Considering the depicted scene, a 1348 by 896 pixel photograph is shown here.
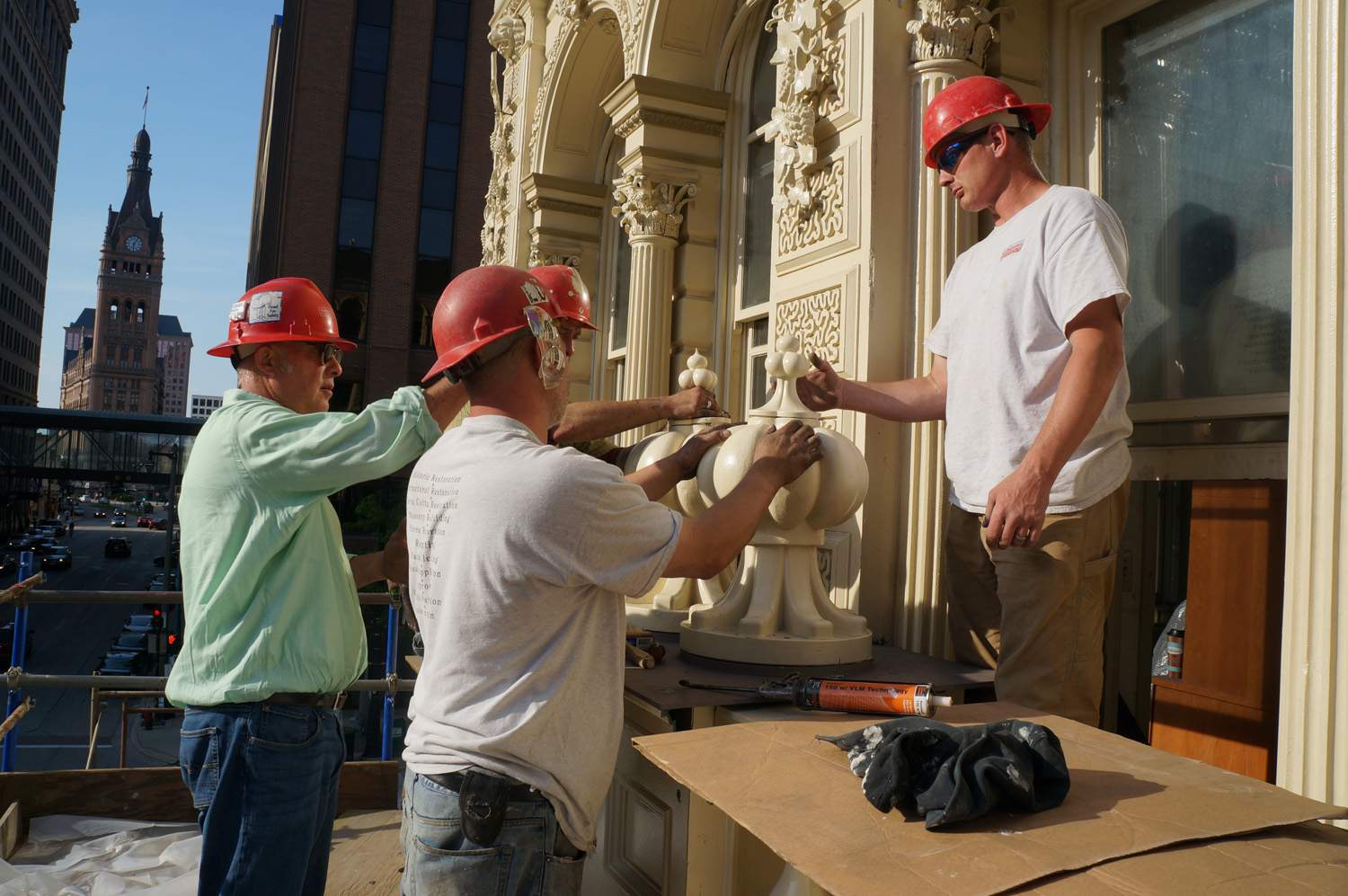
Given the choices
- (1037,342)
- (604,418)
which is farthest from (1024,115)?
(604,418)

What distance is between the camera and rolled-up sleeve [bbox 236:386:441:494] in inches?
94.7

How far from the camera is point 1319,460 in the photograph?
2.21 metres

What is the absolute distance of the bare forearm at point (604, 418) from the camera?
3332 mm

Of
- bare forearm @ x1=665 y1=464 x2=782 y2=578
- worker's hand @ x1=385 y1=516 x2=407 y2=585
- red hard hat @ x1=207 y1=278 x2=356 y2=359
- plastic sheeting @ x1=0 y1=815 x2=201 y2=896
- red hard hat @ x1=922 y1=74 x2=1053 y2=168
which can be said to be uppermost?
red hard hat @ x1=922 y1=74 x2=1053 y2=168

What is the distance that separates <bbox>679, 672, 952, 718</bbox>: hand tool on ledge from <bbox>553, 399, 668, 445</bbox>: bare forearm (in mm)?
A: 1232

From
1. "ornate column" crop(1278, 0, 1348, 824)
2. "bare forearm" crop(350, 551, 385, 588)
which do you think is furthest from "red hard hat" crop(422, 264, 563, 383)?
"ornate column" crop(1278, 0, 1348, 824)

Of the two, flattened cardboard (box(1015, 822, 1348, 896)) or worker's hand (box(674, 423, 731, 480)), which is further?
worker's hand (box(674, 423, 731, 480))

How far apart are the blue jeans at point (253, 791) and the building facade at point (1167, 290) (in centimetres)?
86

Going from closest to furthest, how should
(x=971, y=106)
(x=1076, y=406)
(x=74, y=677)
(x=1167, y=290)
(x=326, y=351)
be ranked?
1. (x=1076, y=406)
2. (x=971, y=106)
3. (x=326, y=351)
4. (x=1167, y=290)
5. (x=74, y=677)

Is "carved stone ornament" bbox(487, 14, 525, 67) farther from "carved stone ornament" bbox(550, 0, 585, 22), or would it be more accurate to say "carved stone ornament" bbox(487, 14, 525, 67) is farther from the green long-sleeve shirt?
the green long-sleeve shirt

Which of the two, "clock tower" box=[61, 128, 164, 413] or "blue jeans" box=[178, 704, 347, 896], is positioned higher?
"clock tower" box=[61, 128, 164, 413]

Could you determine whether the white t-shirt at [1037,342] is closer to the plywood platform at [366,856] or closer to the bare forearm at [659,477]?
the bare forearm at [659,477]

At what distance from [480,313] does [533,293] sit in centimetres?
14

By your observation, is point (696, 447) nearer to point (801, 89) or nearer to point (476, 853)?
point (476, 853)
